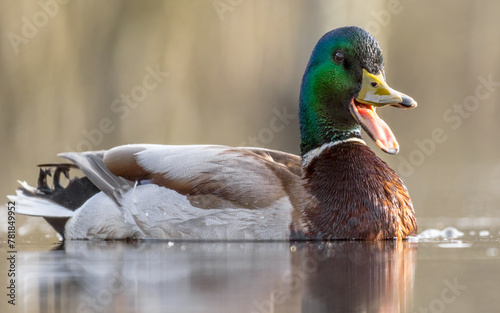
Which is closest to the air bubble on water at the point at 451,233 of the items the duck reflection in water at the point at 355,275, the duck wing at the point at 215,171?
the duck reflection in water at the point at 355,275

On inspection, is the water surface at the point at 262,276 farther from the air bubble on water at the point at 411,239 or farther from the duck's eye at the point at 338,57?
the duck's eye at the point at 338,57

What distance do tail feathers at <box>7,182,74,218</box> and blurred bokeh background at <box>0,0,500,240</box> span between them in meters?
1.54

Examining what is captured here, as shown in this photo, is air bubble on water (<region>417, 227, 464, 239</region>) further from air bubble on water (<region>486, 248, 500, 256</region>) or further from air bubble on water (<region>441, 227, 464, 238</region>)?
air bubble on water (<region>486, 248, 500, 256</region>)

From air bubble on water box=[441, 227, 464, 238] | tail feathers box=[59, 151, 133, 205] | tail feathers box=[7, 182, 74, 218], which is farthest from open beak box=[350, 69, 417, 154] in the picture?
tail feathers box=[7, 182, 74, 218]

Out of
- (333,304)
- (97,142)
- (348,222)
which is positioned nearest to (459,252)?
(348,222)

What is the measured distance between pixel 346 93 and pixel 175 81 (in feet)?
15.5

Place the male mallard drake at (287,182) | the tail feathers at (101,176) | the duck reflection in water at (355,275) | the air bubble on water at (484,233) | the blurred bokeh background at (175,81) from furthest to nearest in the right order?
the blurred bokeh background at (175,81) → the tail feathers at (101,176) → the air bubble on water at (484,233) → the male mallard drake at (287,182) → the duck reflection in water at (355,275)

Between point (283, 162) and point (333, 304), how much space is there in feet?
9.90

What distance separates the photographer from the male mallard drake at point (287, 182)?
19.7 ft

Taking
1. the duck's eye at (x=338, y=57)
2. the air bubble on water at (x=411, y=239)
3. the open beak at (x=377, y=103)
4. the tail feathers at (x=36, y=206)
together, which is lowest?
the air bubble on water at (x=411, y=239)

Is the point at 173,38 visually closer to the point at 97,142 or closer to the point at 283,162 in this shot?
the point at 97,142

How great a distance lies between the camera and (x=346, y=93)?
6.30 m

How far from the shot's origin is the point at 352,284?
420cm

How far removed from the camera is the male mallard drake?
602 cm
